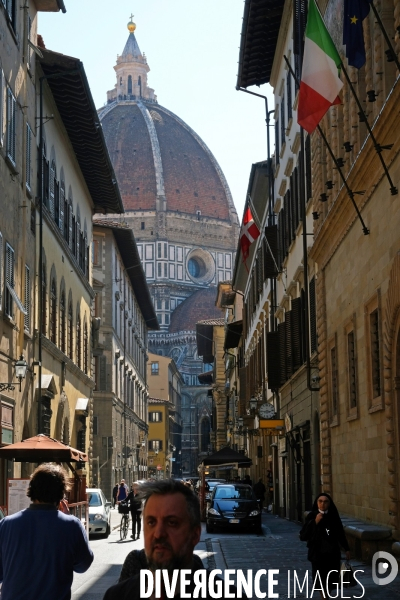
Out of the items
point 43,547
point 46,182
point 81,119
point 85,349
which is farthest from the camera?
point 85,349

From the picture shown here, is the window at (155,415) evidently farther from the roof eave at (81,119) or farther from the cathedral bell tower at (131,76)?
the cathedral bell tower at (131,76)

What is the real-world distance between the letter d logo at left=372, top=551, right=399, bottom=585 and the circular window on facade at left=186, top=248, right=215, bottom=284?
497 ft

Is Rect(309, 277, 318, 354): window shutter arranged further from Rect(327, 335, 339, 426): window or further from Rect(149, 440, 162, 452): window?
Rect(149, 440, 162, 452): window

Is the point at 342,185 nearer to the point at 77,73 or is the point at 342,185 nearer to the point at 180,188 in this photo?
the point at 77,73

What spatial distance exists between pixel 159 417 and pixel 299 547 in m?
95.5

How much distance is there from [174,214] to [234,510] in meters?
138

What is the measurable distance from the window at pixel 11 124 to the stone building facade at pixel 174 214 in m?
134

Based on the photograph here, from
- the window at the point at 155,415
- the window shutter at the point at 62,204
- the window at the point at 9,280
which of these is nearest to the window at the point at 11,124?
the window at the point at 9,280

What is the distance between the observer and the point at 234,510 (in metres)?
30.3

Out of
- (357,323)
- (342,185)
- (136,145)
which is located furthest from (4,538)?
(136,145)

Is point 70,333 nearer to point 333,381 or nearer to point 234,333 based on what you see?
point 333,381

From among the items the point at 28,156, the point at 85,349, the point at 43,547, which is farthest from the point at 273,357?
the point at 43,547

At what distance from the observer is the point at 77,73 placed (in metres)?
28.8

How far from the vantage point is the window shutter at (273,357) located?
106ft
